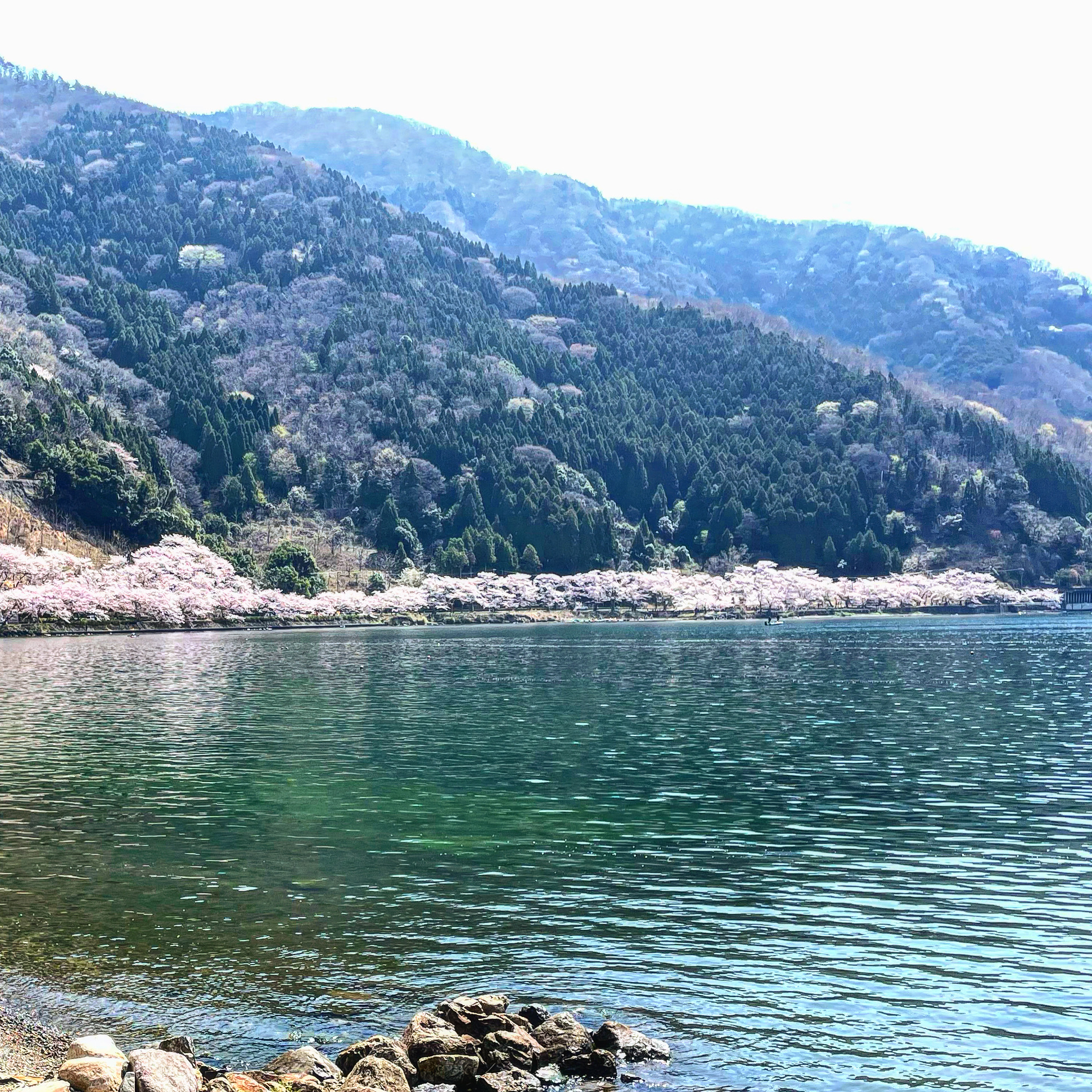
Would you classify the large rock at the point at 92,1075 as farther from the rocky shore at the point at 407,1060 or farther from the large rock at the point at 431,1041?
the large rock at the point at 431,1041

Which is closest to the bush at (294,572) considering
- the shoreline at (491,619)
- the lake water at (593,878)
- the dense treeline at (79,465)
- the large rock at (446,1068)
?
the shoreline at (491,619)

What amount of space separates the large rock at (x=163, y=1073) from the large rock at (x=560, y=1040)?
166 inches

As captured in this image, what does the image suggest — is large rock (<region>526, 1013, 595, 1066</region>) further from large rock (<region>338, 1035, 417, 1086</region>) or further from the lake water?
large rock (<region>338, 1035, 417, 1086</region>)

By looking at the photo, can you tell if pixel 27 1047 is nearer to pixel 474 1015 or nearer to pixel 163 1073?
pixel 163 1073

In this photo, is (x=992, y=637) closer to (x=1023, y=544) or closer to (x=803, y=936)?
(x=1023, y=544)

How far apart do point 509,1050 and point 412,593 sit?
466ft

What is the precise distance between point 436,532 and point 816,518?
200ft

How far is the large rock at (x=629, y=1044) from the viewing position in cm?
1488

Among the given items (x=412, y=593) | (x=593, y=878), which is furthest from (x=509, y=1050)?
(x=412, y=593)

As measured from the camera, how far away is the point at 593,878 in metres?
23.1

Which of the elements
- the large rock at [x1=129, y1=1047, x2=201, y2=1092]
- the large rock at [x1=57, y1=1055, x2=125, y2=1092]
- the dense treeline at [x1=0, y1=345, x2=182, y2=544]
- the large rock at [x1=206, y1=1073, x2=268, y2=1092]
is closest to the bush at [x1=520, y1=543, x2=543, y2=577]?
the dense treeline at [x1=0, y1=345, x2=182, y2=544]

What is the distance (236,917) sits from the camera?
20.6 m

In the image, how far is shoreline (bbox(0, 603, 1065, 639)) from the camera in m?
122

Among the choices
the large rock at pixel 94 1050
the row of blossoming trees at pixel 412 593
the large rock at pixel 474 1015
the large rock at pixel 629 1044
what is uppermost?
the large rock at pixel 94 1050
